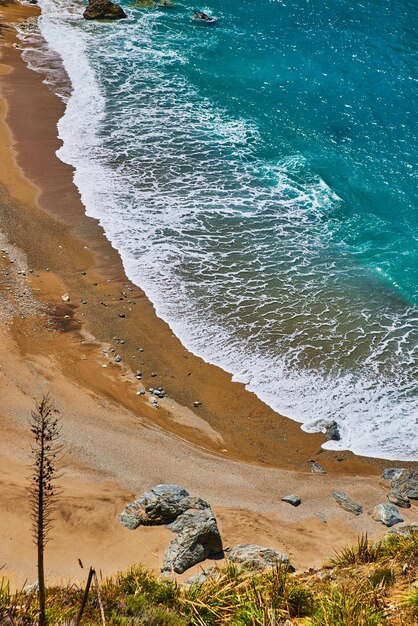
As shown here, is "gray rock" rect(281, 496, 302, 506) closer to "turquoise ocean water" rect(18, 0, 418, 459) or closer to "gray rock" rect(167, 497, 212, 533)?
"gray rock" rect(167, 497, 212, 533)

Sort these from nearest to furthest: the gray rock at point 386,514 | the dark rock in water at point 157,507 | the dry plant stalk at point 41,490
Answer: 1. the dry plant stalk at point 41,490
2. the dark rock in water at point 157,507
3. the gray rock at point 386,514

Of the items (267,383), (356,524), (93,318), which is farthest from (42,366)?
(356,524)

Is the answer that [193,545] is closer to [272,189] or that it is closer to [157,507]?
[157,507]

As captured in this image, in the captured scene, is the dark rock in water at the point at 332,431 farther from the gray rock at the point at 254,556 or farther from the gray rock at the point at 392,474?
the gray rock at the point at 254,556

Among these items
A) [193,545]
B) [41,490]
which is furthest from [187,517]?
[41,490]

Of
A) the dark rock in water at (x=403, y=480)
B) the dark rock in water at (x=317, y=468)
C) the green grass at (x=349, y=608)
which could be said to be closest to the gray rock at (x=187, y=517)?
the green grass at (x=349, y=608)

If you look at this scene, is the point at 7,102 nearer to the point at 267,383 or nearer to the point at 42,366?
the point at 42,366

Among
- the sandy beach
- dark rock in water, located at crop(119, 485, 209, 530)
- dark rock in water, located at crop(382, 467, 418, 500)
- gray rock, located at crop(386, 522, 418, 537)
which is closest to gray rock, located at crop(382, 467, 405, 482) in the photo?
dark rock in water, located at crop(382, 467, 418, 500)
